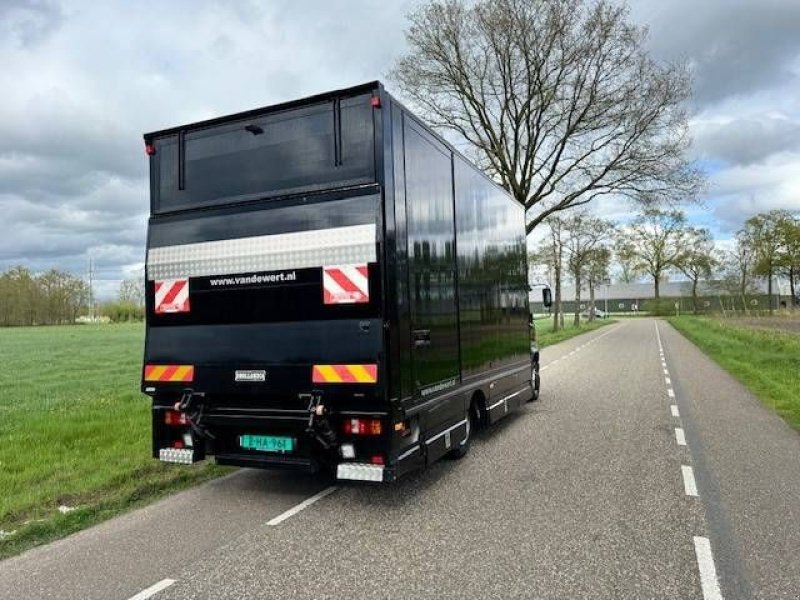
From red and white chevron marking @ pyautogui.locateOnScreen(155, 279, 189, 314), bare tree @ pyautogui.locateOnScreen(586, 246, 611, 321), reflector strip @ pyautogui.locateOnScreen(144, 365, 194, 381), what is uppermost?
bare tree @ pyautogui.locateOnScreen(586, 246, 611, 321)

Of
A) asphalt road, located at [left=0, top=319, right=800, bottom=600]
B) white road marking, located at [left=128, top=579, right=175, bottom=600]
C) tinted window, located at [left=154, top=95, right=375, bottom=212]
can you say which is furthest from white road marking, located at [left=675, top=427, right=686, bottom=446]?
white road marking, located at [left=128, top=579, right=175, bottom=600]

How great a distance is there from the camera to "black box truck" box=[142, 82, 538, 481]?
5.23m

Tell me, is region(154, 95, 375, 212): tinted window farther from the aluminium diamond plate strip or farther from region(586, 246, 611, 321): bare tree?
region(586, 246, 611, 321): bare tree

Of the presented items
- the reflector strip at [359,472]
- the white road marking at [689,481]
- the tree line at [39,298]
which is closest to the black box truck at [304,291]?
the reflector strip at [359,472]

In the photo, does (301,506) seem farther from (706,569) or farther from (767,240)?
(767,240)

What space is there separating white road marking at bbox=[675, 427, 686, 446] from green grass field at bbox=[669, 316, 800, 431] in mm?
1668

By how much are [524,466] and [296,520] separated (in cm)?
272

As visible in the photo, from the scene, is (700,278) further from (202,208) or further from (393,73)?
(202,208)

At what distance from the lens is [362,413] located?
523 cm

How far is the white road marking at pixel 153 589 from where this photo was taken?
380 cm

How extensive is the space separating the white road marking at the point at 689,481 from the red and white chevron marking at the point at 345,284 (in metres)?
3.48

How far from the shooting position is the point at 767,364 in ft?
55.9

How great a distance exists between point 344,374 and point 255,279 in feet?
3.98

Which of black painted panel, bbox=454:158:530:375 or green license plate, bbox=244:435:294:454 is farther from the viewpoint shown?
black painted panel, bbox=454:158:530:375
